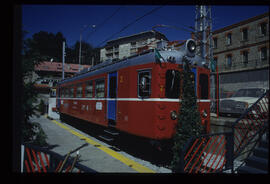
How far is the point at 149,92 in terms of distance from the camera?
18.0 feet

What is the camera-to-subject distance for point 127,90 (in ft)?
20.2

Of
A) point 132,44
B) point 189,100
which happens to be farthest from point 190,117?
point 132,44

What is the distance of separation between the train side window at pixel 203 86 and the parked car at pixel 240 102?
303 centimetres

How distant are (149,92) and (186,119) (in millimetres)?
1272

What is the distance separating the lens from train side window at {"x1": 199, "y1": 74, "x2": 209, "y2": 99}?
21.0 ft

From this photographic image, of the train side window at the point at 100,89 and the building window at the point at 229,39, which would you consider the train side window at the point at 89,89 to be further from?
the building window at the point at 229,39

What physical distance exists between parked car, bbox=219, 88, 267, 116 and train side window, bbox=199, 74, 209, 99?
3.03 m

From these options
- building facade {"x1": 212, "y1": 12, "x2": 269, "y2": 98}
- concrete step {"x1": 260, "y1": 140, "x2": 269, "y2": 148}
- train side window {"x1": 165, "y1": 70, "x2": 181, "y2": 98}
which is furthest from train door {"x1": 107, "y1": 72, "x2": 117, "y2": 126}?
building facade {"x1": 212, "y1": 12, "x2": 269, "y2": 98}

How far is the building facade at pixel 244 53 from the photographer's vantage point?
13.2 meters

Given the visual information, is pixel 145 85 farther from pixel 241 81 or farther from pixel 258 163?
pixel 241 81

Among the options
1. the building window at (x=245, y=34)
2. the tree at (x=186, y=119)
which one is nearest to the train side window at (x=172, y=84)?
the tree at (x=186, y=119)

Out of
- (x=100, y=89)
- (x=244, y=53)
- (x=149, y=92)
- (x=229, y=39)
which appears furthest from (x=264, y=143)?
(x=229, y=39)

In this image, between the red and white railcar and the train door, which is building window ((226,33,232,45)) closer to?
the red and white railcar
